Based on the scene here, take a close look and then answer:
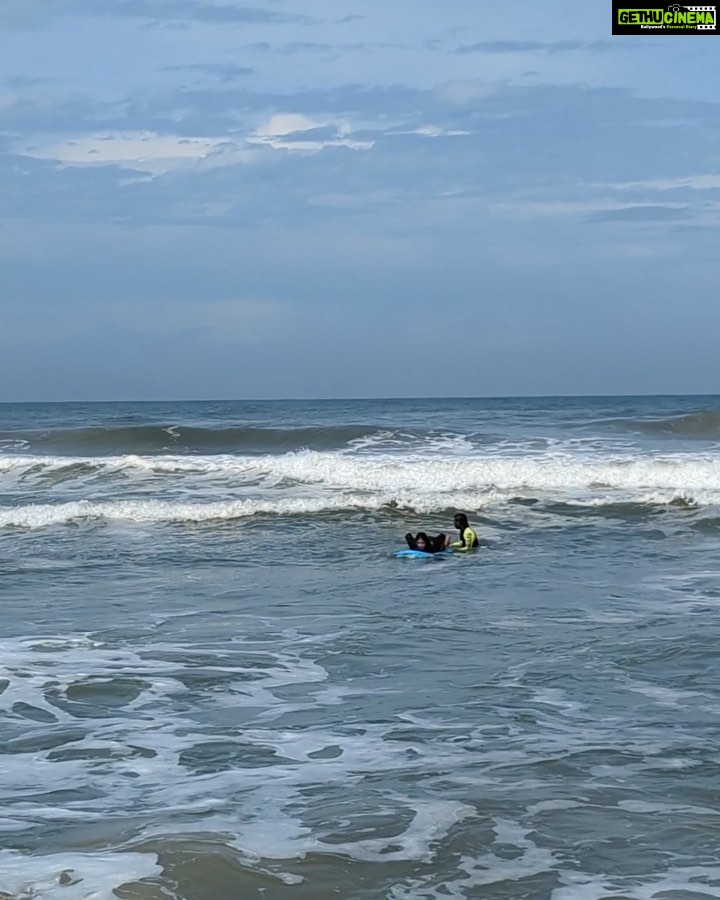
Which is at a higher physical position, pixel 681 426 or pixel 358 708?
pixel 681 426

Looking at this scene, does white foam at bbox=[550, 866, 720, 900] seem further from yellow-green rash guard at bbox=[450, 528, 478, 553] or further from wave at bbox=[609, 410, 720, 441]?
wave at bbox=[609, 410, 720, 441]

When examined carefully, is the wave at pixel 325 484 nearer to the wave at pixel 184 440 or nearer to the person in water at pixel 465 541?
the wave at pixel 184 440

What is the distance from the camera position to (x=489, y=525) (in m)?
19.1

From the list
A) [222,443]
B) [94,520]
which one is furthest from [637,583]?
[222,443]

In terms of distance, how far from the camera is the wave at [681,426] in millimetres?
34066

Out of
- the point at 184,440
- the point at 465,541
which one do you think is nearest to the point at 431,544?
the point at 465,541

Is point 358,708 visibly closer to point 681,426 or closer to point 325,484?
point 325,484

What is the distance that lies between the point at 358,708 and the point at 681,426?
2927 cm

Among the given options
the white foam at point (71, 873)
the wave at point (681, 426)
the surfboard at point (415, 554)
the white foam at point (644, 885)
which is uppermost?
the wave at point (681, 426)

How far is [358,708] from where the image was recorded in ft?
26.4

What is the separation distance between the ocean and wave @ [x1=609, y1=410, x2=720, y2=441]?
580 inches

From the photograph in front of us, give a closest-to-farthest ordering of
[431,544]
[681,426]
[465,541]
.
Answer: [431,544] < [465,541] < [681,426]

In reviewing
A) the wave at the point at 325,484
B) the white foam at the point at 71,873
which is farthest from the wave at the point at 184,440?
the white foam at the point at 71,873

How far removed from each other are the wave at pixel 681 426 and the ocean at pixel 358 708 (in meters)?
14.7
